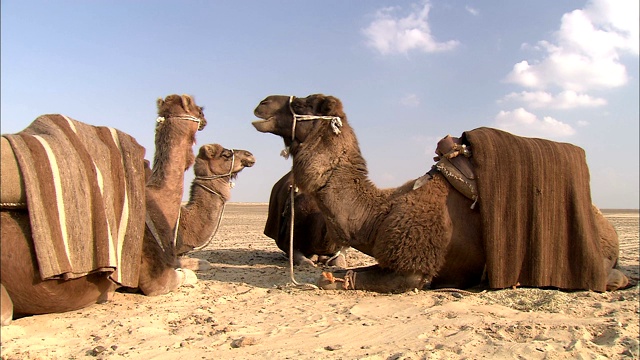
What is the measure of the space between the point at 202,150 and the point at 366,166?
280 centimetres

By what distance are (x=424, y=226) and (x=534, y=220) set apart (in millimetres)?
1151

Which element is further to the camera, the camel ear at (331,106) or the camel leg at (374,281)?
the camel ear at (331,106)

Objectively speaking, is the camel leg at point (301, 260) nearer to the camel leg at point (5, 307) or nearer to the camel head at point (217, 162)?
the camel head at point (217, 162)

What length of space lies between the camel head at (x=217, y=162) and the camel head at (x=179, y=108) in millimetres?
1377

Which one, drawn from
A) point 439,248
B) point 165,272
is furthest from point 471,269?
point 165,272

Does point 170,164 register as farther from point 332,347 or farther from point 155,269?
point 332,347

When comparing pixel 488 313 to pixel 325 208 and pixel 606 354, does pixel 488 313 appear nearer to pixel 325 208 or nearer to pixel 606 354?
pixel 606 354

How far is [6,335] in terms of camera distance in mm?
3350

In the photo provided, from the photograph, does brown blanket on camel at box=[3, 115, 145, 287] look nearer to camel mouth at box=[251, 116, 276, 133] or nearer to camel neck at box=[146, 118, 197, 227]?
camel neck at box=[146, 118, 197, 227]

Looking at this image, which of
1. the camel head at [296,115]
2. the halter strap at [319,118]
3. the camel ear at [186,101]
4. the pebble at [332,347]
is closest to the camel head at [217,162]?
the camel ear at [186,101]

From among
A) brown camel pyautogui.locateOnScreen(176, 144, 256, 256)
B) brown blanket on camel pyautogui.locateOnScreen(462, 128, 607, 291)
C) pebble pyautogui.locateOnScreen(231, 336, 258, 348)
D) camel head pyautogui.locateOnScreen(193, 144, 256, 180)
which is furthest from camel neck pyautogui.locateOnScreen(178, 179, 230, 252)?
brown blanket on camel pyautogui.locateOnScreen(462, 128, 607, 291)

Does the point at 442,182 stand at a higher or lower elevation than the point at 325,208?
higher

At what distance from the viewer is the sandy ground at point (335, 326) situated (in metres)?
3.28

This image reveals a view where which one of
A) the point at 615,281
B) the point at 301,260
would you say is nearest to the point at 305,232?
the point at 301,260
